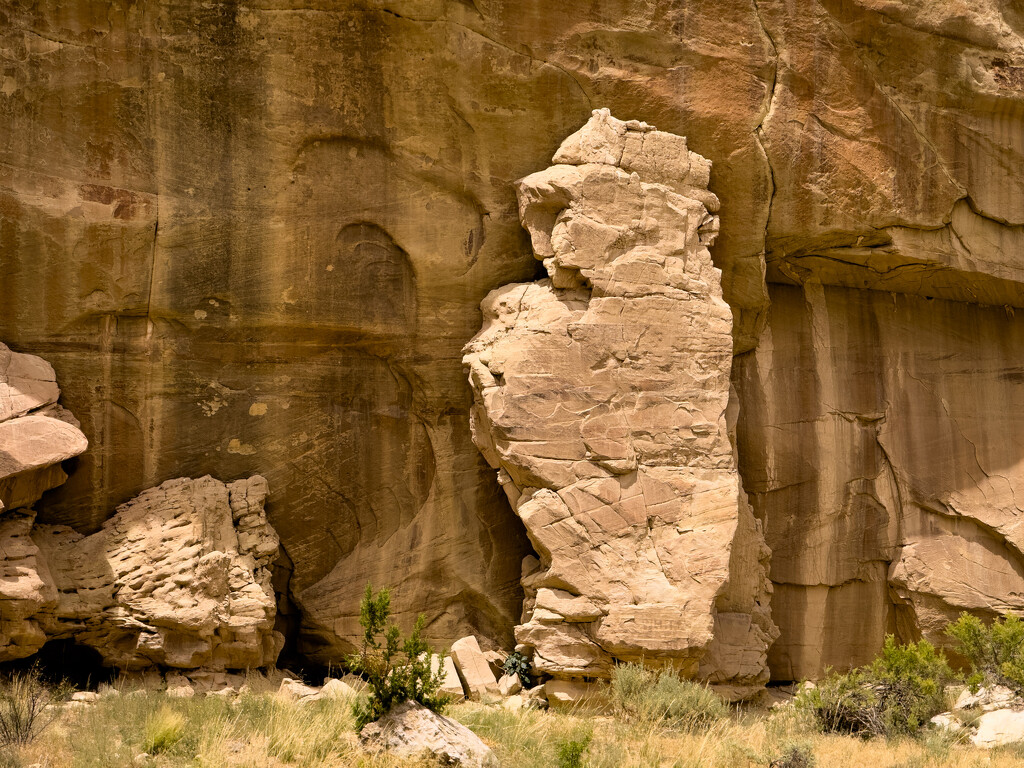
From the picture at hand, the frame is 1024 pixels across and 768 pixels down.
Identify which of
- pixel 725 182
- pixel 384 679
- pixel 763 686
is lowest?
pixel 763 686

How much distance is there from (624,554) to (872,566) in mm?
3187

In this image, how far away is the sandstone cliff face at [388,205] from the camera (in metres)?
10.3

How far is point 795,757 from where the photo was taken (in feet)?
26.9

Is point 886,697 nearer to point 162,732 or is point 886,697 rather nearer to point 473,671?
point 473,671

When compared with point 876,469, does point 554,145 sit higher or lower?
higher

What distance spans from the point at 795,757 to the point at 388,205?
552 cm

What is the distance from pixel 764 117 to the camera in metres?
11.1

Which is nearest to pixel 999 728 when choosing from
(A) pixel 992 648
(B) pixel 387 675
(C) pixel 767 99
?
(A) pixel 992 648

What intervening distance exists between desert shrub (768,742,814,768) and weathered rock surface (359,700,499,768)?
6.19 feet

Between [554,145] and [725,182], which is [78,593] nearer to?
[554,145]

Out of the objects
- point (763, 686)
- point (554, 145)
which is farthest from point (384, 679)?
point (554, 145)

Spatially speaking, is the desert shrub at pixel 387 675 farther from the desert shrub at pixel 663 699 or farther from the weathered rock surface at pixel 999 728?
the weathered rock surface at pixel 999 728

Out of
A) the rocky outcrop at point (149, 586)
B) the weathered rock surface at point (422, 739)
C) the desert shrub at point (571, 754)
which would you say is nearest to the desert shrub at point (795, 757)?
the desert shrub at point (571, 754)

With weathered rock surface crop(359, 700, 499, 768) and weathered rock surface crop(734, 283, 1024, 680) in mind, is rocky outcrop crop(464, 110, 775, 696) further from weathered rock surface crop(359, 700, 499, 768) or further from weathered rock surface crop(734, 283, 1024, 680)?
weathered rock surface crop(359, 700, 499, 768)
